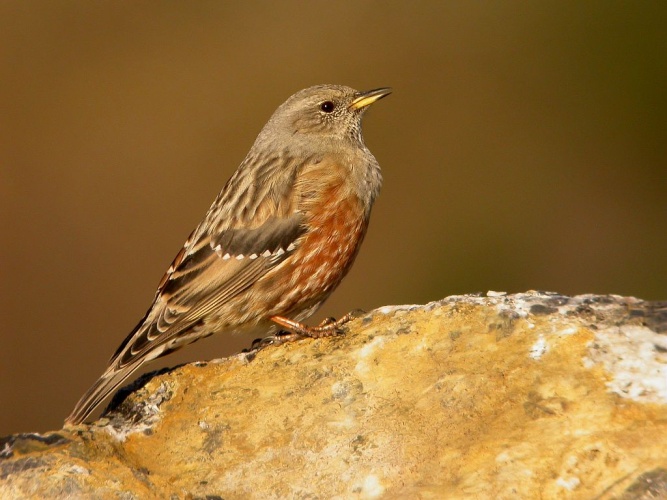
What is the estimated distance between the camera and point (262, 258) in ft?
17.1

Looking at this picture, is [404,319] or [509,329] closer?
[509,329]

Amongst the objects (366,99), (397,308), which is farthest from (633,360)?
(366,99)

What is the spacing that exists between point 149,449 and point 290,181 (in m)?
2.42

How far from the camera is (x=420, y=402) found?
348 cm

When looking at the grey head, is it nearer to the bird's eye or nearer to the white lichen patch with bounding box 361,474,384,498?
the bird's eye

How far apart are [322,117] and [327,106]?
0.52 ft

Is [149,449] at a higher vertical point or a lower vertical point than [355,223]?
lower

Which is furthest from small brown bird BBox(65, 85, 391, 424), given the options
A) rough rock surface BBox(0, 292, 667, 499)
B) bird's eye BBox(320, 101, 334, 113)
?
rough rock surface BBox(0, 292, 667, 499)

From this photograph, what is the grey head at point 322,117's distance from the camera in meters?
6.32

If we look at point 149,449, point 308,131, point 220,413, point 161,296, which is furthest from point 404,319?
point 308,131

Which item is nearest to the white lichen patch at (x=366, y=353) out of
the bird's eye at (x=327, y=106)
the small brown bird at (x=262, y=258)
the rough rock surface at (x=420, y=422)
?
the rough rock surface at (x=420, y=422)

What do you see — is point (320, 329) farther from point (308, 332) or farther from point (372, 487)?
point (372, 487)

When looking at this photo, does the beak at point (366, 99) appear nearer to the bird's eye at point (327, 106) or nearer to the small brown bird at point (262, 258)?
the bird's eye at point (327, 106)

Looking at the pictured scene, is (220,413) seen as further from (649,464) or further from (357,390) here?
(649,464)
